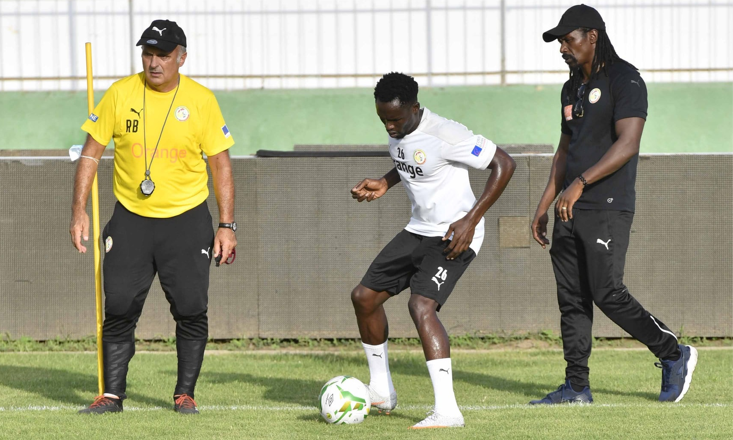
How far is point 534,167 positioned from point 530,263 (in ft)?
3.01

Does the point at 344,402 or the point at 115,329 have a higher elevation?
the point at 115,329

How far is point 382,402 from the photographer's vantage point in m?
6.30

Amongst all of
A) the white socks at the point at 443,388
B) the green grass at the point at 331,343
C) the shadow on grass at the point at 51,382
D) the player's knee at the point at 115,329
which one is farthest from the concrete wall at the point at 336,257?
the white socks at the point at 443,388

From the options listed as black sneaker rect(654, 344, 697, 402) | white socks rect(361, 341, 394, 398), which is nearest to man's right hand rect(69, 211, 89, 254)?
white socks rect(361, 341, 394, 398)

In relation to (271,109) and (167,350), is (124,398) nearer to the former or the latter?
(167,350)

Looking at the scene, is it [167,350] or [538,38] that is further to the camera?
[538,38]

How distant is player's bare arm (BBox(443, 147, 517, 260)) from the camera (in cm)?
586

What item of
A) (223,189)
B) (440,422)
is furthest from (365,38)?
(440,422)

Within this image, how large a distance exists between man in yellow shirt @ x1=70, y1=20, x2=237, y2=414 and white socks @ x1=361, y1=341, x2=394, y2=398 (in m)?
1.14

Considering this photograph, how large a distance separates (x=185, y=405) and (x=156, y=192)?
1.36 metres

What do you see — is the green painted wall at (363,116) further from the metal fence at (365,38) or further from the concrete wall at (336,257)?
the concrete wall at (336,257)

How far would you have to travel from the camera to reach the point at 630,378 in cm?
764

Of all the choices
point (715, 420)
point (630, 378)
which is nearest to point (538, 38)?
point (630, 378)

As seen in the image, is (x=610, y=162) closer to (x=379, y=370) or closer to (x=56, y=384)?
(x=379, y=370)
